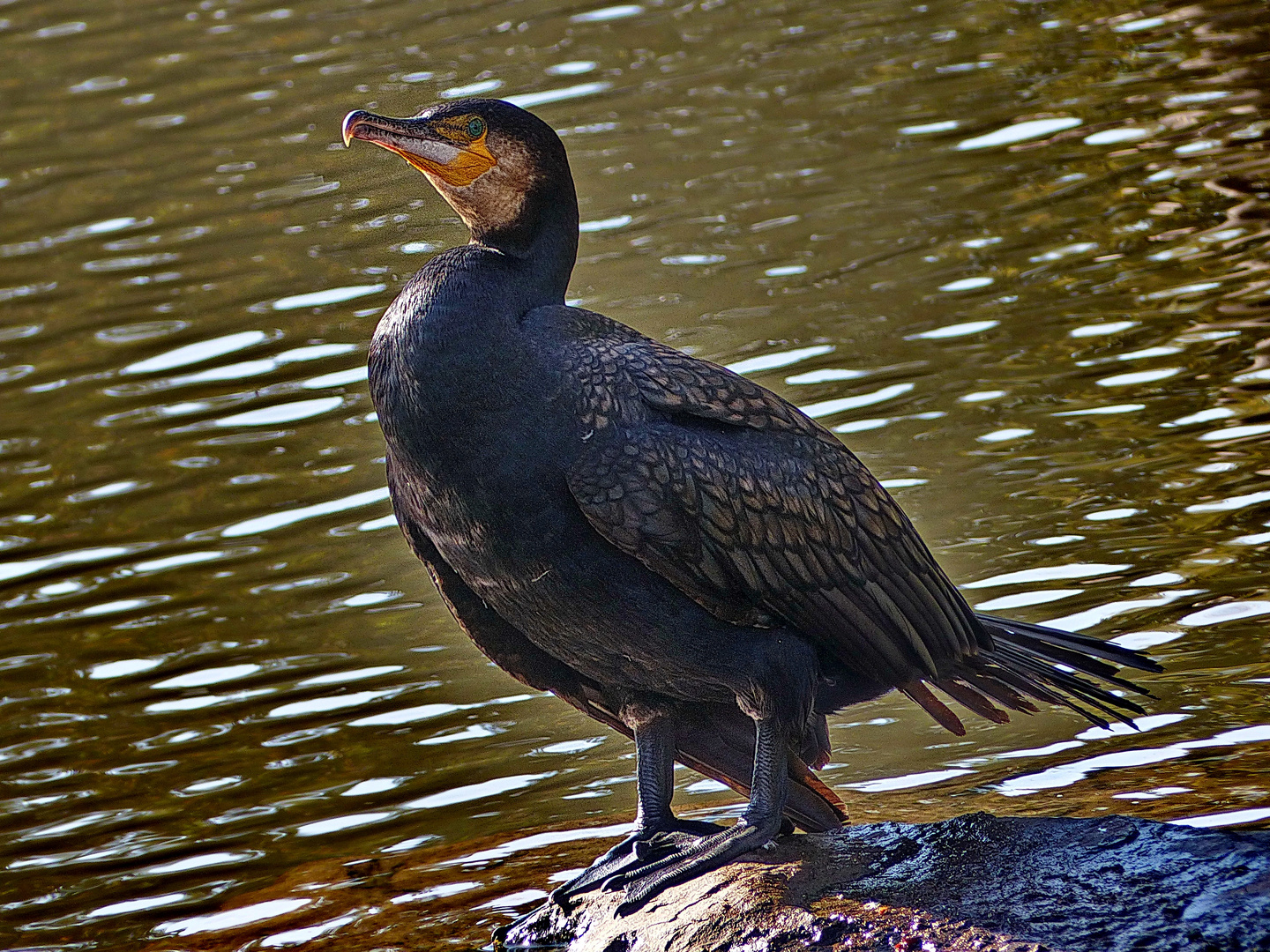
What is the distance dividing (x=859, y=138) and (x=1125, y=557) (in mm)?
5126

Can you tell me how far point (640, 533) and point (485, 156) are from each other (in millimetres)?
1036

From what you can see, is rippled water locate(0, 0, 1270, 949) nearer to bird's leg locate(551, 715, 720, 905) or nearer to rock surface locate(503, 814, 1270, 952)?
bird's leg locate(551, 715, 720, 905)

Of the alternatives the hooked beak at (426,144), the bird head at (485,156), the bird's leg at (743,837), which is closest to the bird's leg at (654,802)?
the bird's leg at (743,837)

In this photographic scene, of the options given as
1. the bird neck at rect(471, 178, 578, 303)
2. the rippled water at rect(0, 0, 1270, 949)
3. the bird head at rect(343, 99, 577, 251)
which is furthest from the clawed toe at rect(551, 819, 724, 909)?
the bird head at rect(343, 99, 577, 251)

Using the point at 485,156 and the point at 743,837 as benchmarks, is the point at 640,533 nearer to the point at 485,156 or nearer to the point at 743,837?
the point at 743,837

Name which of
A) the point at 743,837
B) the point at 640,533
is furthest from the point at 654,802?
the point at 640,533

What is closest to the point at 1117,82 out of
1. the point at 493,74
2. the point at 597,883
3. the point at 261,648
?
the point at 493,74

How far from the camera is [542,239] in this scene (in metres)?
4.42

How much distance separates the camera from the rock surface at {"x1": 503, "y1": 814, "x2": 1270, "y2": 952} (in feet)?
11.9

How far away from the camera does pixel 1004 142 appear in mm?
10477

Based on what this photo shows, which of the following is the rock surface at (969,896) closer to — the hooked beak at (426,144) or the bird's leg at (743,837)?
the bird's leg at (743,837)

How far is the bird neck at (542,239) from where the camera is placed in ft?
14.4

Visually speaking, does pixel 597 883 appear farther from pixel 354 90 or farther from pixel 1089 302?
pixel 354 90

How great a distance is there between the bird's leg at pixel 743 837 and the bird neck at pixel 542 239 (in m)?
1.21
